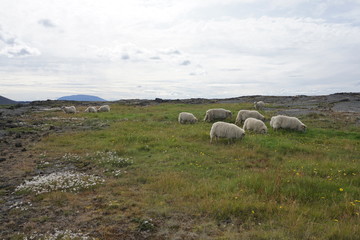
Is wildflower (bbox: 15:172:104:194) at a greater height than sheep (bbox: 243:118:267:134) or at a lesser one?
lesser

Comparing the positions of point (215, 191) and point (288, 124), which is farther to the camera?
point (288, 124)

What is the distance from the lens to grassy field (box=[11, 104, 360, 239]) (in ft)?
21.1

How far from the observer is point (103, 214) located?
738cm

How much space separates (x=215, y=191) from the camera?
845 cm

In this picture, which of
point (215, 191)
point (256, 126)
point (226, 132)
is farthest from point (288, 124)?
point (215, 191)

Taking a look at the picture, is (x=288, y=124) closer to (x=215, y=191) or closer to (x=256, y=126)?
(x=256, y=126)

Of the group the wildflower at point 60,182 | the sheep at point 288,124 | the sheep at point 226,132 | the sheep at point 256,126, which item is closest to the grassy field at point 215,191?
the wildflower at point 60,182

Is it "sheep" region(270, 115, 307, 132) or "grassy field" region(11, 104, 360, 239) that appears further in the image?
"sheep" region(270, 115, 307, 132)

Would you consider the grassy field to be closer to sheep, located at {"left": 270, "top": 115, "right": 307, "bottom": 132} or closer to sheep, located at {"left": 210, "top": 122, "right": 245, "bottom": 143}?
sheep, located at {"left": 210, "top": 122, "right": 245, "bottom": 143}

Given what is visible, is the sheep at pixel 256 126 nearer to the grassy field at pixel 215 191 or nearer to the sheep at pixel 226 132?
the sheep at pixel 226 132

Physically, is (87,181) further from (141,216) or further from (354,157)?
(354,157)

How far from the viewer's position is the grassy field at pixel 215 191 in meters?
6.42

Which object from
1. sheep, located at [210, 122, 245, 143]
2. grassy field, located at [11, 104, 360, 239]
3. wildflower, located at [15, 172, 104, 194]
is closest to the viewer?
grassy field, located at [11, 104, 360, 239]

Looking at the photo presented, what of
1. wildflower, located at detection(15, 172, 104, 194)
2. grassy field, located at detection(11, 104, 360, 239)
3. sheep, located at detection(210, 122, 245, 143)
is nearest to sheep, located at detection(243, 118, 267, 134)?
sheep, located at detection(210, 122, 245, 143)
